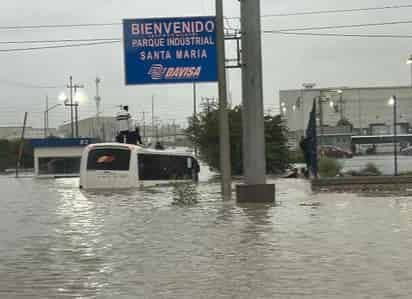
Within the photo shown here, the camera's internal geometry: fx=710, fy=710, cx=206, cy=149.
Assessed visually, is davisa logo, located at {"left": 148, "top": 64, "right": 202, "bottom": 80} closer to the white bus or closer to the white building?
the white bus

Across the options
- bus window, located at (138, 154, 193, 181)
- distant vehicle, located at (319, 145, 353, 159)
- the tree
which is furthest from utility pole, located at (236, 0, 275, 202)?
the tree

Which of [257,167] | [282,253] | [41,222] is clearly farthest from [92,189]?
[282,253]

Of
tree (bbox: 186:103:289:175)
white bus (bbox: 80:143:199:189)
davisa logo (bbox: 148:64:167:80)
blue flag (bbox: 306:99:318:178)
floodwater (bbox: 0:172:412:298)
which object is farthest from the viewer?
tree (bbox: 186:103:289:175)

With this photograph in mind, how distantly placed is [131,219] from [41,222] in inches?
82.3

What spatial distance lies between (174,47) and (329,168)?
1001 cm

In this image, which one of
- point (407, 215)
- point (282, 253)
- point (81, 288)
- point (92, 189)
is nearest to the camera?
point (81, 288)

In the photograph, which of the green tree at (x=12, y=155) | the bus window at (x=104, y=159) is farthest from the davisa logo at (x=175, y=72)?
the green tree at (x=12, y=155)

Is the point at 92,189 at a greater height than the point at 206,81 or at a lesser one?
lesser

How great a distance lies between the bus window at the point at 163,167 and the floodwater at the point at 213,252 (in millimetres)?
A: 13834

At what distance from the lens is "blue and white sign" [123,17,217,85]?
2266cm

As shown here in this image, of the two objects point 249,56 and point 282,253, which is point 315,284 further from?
point 249,56

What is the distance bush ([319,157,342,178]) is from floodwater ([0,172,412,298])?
10.5 metres

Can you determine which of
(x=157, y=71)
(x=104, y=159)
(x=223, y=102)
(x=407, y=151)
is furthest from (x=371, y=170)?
Answer: (x=104, y=159)

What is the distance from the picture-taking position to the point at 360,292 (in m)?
8.06
